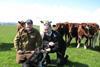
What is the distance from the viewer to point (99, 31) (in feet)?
66.9

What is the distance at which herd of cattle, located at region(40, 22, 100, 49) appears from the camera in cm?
2031

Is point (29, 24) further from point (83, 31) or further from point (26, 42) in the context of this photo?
point (83, 31)

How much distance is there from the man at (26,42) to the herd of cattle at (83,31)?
952cm

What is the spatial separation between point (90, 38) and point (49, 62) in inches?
269

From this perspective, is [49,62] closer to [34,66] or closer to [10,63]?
[10,63]

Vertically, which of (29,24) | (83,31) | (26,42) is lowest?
(83,31)

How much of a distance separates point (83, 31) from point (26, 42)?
9903mm

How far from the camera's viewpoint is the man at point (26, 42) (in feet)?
35.0

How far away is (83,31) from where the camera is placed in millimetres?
20562

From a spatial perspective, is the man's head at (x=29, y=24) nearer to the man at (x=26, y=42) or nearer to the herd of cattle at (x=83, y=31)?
the man at (x=26, y=42)

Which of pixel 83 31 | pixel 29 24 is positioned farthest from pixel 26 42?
pixel 83 31

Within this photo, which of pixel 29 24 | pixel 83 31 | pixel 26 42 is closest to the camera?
pixel 29 24

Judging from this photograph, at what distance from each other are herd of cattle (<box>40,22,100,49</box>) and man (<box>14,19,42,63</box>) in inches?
375

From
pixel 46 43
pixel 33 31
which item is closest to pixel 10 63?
pixel 46 43
